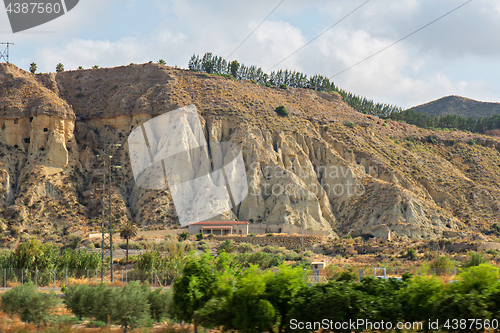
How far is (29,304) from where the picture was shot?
20578mm

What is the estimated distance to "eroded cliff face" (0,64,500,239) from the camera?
221 feet

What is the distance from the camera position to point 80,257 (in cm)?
4056

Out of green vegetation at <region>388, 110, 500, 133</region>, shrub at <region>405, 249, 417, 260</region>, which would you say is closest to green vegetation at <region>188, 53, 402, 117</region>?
green vegetation at <region>388, 110, 500, 133</region>

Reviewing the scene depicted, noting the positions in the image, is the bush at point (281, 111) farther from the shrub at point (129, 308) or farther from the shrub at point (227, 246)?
the shrub at point (129, 308)

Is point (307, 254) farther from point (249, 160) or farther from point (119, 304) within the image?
point (119, 304)

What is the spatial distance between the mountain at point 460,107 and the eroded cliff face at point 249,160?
62867 mm

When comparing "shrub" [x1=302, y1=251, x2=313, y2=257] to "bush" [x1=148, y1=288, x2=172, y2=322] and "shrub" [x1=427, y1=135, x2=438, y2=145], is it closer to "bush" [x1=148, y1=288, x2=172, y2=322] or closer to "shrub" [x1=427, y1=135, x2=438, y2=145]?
"bush" [x1=148, y1=288, x2=172, y2=322]

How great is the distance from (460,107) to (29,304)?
16144cm

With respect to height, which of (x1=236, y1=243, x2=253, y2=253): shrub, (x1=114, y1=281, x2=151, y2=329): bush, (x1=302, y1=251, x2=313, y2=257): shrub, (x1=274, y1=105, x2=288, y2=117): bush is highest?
(x1=274, y1=105, x2=288, y2=117): bush

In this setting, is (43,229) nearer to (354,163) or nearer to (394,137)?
(354,163)

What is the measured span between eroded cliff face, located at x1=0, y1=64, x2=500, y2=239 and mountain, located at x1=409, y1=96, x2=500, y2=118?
206ft

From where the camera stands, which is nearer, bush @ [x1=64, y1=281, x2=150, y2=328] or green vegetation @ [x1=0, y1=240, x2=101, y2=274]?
bush @ [x1=64, y1=281, x2=150, y2=328]

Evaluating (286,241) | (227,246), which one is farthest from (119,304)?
(286,241)

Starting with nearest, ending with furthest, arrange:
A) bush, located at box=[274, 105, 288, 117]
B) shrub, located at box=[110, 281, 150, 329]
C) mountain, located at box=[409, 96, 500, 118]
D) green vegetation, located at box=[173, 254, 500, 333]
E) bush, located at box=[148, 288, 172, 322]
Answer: green vegetation, located at box=[173, 254, 500, 333]
shrub, located at box=[110, 281, 150, 329]
bush, located at box=[148, 288, 172, 322]
bush, located at box=[274, 105, 288, 117]
mountain, located at box=[409, 96, 500, 118]
